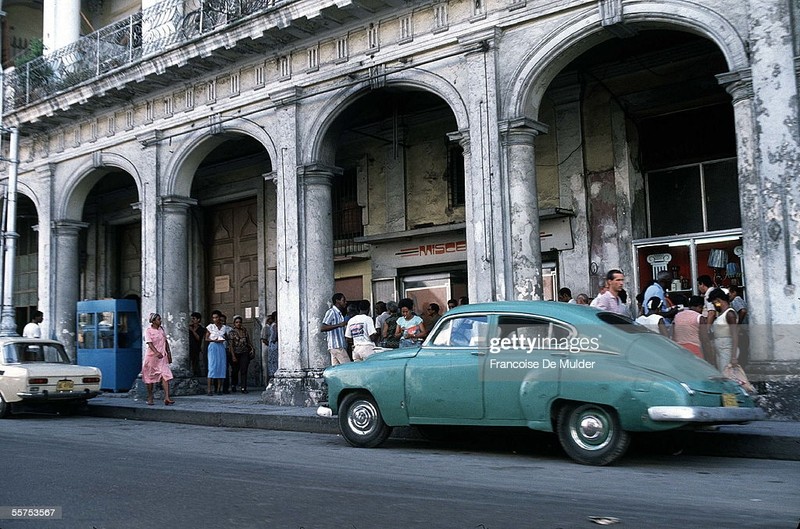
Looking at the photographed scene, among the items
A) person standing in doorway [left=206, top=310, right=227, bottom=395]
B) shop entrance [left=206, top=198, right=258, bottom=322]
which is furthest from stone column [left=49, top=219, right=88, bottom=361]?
person standing in doorway [left=206, top=310, right=227, bottom=395]

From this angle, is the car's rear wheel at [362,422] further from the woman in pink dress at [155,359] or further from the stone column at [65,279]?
the stone column at [65,279]

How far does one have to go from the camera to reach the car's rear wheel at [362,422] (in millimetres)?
9258

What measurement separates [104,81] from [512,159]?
33.2ft

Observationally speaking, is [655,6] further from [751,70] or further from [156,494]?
[156,494]

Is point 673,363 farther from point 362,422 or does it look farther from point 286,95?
point 286,95

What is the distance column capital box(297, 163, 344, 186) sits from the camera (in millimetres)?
14766

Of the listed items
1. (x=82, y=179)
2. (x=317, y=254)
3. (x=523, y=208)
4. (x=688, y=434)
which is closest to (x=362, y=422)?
(x=688, y=434)

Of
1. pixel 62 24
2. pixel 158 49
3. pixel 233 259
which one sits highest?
pixel 62 24

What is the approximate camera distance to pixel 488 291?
40.0 ft

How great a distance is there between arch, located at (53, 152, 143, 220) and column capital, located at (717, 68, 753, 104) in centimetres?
1270

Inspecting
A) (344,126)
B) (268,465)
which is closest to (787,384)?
(268,465)

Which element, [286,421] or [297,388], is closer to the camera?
[286,421]

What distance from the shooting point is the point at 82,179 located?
1945 cm

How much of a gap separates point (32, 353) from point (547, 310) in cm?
1062
